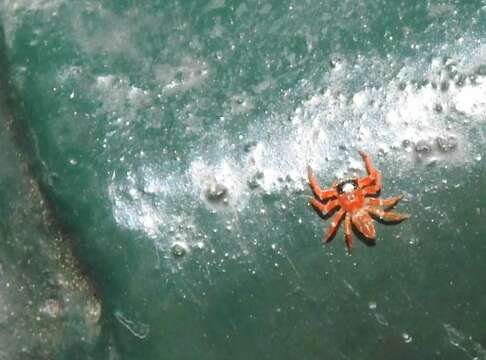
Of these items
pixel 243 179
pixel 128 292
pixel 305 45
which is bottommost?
pixel 128 292

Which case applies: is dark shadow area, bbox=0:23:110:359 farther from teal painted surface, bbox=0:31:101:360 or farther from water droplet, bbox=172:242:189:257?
water droplet, bbox=172:242:189:257

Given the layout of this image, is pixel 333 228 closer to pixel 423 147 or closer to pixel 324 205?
pixel 324 205

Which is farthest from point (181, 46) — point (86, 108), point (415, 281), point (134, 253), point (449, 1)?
point (415, 281)

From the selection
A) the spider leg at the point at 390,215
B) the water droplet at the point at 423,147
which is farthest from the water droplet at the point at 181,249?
the water droplet at the point at 423,147

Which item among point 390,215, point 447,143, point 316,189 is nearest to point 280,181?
point 316,189

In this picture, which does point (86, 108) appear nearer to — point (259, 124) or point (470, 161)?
point (259, 124)
